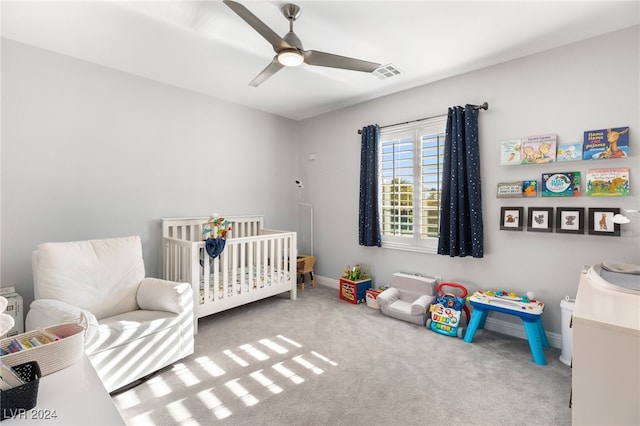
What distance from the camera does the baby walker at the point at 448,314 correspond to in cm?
262

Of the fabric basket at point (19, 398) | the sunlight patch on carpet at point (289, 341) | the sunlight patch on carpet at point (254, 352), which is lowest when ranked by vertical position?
the sunlight patch on carpet at point (254, 352)

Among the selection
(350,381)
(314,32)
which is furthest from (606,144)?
(350,381)

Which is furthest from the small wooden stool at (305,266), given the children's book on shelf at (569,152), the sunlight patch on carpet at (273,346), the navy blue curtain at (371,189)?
the children's book on shelf at (569,152)

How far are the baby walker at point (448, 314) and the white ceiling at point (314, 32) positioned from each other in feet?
7.16

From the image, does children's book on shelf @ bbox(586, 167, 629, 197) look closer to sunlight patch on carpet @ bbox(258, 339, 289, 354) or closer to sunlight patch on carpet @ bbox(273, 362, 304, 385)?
sunlight patch on carpet @ bbox(273, 362, 304, 385)

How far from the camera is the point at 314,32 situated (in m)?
2.25

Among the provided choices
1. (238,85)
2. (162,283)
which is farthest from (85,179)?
(238,85)

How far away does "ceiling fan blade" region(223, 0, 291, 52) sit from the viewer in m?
1.63

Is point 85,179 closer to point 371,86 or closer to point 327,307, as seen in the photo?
point 327,307

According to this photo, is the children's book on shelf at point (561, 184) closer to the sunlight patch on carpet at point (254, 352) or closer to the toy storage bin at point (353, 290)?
the toy storage bin at point (353, 290)

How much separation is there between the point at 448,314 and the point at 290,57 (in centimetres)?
252

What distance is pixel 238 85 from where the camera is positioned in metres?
3.25

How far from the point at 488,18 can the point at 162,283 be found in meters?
3.09

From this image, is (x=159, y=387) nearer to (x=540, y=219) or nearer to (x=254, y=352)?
(x=254, y=352)
